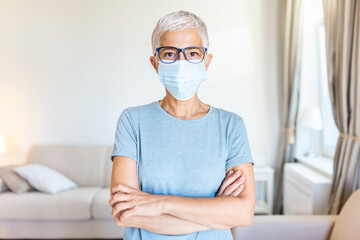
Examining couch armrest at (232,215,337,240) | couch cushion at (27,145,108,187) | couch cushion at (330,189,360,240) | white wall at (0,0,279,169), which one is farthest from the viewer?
couch cushion at (27,145,108,187)

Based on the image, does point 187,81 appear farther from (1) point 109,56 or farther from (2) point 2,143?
(2) point 2,143

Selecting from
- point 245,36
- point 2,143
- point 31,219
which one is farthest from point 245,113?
point 2,143

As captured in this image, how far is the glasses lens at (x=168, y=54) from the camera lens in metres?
0.79

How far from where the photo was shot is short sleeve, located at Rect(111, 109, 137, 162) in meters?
0.81

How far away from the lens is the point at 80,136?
261 centimetres

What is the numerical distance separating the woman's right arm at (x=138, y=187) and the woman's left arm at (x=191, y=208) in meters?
0.03

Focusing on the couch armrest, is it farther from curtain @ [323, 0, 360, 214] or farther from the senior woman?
the senior woman

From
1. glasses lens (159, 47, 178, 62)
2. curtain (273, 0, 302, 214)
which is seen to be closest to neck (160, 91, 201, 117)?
glasses lens (159, 47, 178, 62)

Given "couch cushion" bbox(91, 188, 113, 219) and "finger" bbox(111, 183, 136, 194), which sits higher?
"finger" bbox(111, 183, 136, 194)

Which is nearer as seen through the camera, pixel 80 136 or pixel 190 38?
pixel 190 38

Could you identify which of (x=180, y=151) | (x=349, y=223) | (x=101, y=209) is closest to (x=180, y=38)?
(x=180, y=151)

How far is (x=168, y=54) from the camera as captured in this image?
0.80m

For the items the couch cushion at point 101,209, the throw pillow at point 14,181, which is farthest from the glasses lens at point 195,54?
the throw pillow at point 14,181

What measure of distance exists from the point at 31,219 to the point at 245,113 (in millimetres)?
2016
